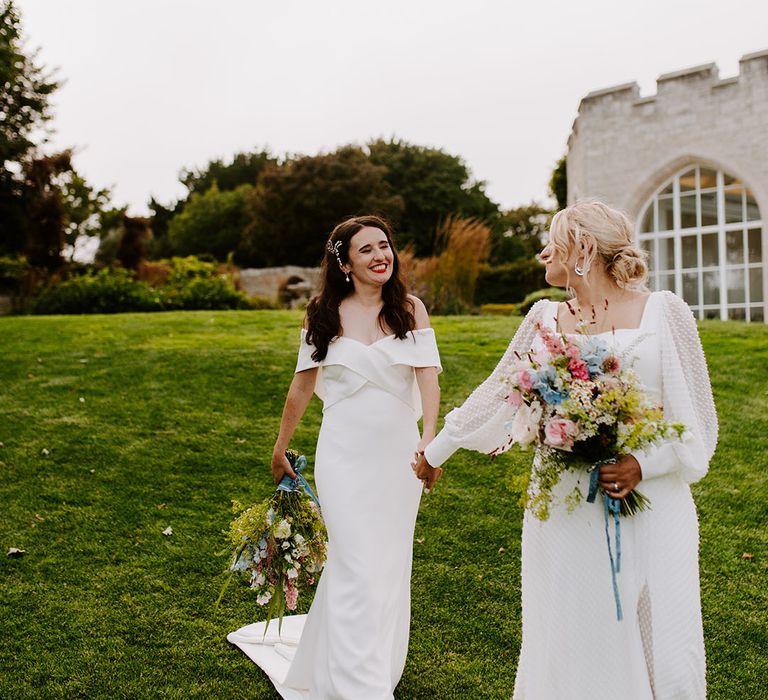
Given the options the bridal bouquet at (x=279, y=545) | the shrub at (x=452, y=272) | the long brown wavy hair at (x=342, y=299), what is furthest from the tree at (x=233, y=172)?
the bridal bouquet at (x=279, y=545)

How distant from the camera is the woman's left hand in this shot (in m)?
2.43

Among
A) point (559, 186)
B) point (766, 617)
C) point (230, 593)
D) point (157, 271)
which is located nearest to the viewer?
point (766, 617)

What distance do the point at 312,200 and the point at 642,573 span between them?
29924 mm

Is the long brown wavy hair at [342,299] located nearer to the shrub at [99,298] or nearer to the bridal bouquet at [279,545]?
the bridal bouquet at [279,545]

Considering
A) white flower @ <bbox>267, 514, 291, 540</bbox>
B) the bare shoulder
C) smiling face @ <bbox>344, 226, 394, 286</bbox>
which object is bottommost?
white flower @ <bbox>267, 514, 291, 540</bbox>

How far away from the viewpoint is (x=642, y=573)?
2490 mm

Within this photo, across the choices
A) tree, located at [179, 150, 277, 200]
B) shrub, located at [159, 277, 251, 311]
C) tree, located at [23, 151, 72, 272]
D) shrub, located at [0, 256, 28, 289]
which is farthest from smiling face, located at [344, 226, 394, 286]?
tree, located at [179, 150, 277, 200]

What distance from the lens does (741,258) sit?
57.0 feet

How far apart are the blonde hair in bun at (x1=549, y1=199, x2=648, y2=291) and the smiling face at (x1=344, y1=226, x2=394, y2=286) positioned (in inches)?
44.8

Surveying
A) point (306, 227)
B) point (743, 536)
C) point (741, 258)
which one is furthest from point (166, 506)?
point (306, 227)

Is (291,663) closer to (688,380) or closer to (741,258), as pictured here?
(688,380)

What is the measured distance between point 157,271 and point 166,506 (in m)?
17.1

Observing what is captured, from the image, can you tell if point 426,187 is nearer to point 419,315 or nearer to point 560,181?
point 560,181

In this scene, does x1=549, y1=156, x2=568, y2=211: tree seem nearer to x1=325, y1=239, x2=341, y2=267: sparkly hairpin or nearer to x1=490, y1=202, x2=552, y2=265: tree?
x1=490, y1=202, x2=552, y2=265: tree
